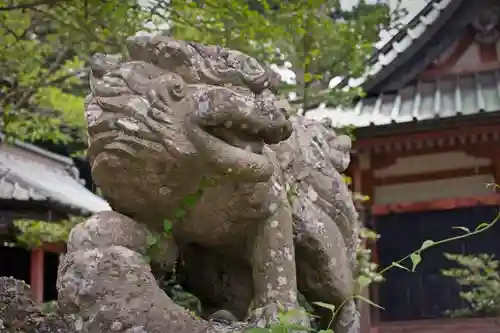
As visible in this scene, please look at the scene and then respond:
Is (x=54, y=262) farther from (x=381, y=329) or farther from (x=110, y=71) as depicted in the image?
(x=110, y=71)

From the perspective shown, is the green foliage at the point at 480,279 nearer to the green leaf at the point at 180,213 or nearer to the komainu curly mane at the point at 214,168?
the komainu curly mane at the point at 214,168

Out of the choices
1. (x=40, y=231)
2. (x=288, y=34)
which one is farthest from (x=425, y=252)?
(x=40, y=231)

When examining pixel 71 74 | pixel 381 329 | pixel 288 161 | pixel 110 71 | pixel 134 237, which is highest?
pixel 71 74

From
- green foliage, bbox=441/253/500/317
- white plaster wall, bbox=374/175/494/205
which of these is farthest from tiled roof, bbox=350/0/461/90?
green foliage, bbox=441/253/500/317

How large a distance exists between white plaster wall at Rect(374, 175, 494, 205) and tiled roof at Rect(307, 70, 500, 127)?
2.41ft

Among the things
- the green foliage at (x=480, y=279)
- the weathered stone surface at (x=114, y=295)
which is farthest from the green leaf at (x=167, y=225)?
the green foliage at (x=480, y=279)

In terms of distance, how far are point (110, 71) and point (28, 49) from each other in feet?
12.2

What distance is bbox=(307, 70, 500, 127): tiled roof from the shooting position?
6.05 meters

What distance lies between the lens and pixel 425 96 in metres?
6.65

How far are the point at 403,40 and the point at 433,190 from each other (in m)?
1.63

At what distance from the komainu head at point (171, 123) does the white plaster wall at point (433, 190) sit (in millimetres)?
5342

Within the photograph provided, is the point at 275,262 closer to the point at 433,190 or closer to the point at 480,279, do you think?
the point at 480,279

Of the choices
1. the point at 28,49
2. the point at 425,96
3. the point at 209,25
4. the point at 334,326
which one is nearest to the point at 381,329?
the point at 425,96

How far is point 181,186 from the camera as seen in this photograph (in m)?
1.37
